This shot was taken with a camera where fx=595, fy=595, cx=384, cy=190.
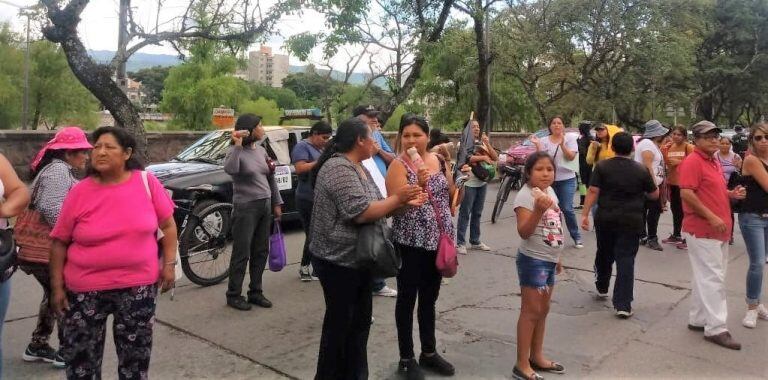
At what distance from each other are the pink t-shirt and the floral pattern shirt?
1.50 metres

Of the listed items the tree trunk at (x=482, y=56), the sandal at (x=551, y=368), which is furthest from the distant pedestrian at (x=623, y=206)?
the tree trunk at (x=482, y=56)

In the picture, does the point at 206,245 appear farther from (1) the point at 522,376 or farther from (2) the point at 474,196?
(1) the point at 522,376

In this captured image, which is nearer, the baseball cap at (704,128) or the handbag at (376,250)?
the handbag at (376,250)

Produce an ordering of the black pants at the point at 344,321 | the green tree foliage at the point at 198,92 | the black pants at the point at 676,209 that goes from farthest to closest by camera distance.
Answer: the green tree foliage at the point at 198,92 → the black pants at the point at 676,209 → the black pants at the point at 344,321

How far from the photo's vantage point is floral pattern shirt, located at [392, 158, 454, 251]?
3.70 meters

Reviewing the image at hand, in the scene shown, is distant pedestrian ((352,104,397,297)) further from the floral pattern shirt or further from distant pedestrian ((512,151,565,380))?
distant pedestrian ((512,151,565,380))

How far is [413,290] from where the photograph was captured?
3.81 metres

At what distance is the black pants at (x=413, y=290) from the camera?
12.4 ft

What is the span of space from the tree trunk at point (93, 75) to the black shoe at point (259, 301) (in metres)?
6.50

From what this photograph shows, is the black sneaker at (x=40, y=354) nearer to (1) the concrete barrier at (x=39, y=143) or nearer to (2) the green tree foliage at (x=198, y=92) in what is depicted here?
(1) the concrete barrier at (x=39, y=143)

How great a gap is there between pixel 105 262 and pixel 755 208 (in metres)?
4.80

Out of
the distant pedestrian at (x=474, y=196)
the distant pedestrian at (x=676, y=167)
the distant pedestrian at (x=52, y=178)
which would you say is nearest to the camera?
the distant pedestrian at (x=52, y=178)

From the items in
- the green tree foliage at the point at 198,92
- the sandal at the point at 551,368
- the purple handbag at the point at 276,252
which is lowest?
the sandal at the point at 551,368

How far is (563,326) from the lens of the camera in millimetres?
5062
